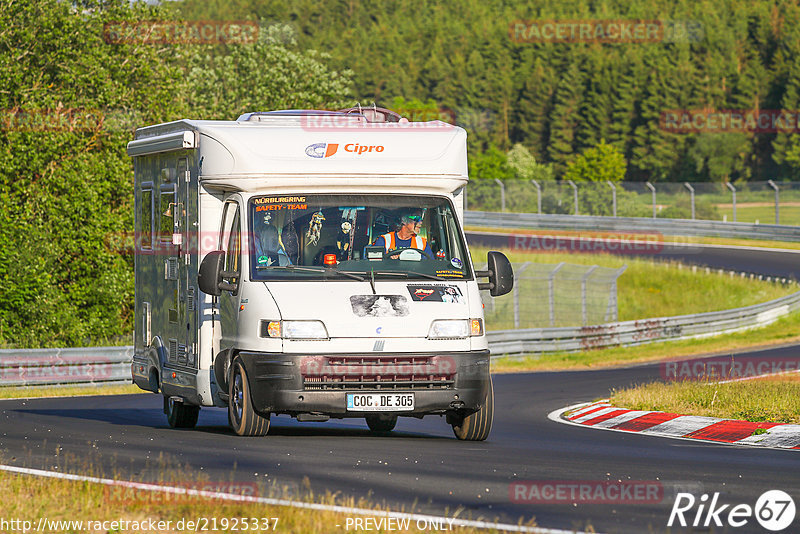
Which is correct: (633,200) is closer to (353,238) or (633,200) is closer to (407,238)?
(407,238)

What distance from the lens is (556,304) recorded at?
3928 centimetres

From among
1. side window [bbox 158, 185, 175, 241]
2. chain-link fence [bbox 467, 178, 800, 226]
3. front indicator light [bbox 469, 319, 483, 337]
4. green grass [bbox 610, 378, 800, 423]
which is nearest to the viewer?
front indicator light [bbox 469, 319, 483, 337]

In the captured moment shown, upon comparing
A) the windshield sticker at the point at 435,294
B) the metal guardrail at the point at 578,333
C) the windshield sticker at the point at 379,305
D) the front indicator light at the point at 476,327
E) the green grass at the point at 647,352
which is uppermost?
the windshield sticker at the point at 435,294

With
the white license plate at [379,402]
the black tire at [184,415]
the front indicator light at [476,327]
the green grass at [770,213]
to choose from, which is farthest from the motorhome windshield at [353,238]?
the green grass at [770,213]

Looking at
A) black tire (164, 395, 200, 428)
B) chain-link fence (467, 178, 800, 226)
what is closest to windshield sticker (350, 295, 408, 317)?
black tire (164, 395, 200, 428)

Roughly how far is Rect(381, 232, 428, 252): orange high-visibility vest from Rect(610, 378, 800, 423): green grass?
546 centimetres

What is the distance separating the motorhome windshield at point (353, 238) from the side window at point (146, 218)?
289cm

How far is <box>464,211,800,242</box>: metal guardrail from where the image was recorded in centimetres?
4963

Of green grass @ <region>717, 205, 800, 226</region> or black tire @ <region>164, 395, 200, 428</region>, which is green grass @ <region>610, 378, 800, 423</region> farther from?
green grass @ <region>717, 205, 800, 226</region>

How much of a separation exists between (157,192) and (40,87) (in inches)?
924

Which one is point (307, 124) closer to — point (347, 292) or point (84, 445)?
point (347, 292)

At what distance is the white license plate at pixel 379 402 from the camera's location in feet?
39.2

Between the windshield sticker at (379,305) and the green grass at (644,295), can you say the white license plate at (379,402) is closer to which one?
the windshield sticker at (379,305)

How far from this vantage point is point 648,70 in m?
137
